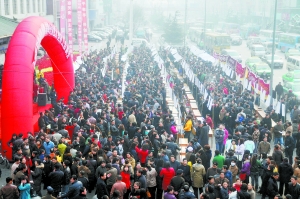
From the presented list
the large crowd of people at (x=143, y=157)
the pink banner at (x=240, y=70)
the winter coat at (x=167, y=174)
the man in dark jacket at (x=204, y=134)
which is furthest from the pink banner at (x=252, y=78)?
the winter coat at (x=167, y=174)

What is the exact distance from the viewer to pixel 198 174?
12953 mm

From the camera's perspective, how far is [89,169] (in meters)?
13.0

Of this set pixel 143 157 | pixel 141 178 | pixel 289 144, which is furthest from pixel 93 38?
pixel 141 178

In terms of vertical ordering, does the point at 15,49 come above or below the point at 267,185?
above

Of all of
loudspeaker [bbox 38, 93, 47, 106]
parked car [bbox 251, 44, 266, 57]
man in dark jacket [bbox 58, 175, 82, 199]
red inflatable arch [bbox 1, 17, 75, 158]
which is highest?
red inflatable arch [bbox 1, 17, 75, 158]

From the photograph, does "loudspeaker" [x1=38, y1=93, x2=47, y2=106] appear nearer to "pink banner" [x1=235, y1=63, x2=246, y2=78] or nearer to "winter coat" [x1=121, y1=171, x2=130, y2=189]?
"winter coat" [x1=121, y1=171, x2=130, y2=189]

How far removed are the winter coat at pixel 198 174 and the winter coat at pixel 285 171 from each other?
210 centimetres

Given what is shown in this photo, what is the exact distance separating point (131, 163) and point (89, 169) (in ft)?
3.67

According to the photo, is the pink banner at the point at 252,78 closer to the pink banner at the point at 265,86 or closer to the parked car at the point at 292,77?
the pink banner at the point at 265,86

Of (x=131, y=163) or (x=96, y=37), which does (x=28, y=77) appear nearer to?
(x=131, y=163)

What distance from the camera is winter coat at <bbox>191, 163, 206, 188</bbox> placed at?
1293 cm

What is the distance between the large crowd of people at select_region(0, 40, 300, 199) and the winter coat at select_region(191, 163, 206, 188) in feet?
0.08

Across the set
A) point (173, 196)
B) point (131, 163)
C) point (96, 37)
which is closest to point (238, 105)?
point (131, 163)

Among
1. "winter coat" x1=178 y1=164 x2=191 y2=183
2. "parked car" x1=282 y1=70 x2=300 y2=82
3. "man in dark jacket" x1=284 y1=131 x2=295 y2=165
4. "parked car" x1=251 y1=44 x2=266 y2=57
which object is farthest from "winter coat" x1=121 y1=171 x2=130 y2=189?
"parked car" x1=251 y1=44 x2=266 y2=57
